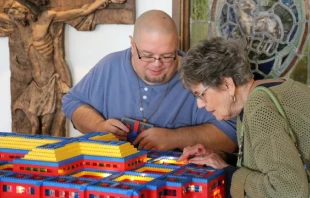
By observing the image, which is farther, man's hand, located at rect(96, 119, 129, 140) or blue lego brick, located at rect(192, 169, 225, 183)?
man's hand, located at rect(96, 119, 129, 140)

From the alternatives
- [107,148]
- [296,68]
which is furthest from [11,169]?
[296,68]

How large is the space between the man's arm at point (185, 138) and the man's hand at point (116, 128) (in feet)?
0.31

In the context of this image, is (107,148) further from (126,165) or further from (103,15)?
(103,15)

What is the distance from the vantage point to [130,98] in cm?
339

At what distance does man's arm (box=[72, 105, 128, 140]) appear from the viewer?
313 cm

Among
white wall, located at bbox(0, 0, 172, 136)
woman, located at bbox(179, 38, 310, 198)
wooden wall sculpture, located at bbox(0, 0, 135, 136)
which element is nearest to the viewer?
woman, located at bbox(179, 38, 310, 198)

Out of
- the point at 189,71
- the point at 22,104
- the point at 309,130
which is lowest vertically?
the point at 22,104

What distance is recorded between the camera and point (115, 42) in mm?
4266

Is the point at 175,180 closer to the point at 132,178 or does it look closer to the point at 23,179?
the point at 132,178

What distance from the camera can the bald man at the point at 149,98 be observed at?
3.11 m

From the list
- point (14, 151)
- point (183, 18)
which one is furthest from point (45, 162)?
point (183, 18)

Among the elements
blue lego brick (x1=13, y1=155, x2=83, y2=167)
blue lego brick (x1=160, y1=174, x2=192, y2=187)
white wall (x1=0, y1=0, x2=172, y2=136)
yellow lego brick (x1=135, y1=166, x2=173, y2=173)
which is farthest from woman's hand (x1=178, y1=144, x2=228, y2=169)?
white wall (x1=0, y1=0, x2=172, y2=136)

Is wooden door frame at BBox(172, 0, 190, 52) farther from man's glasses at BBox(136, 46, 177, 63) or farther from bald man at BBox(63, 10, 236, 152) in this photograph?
man's glasses at BBox(136, 46, 177, 63)

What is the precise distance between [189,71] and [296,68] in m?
1.58
